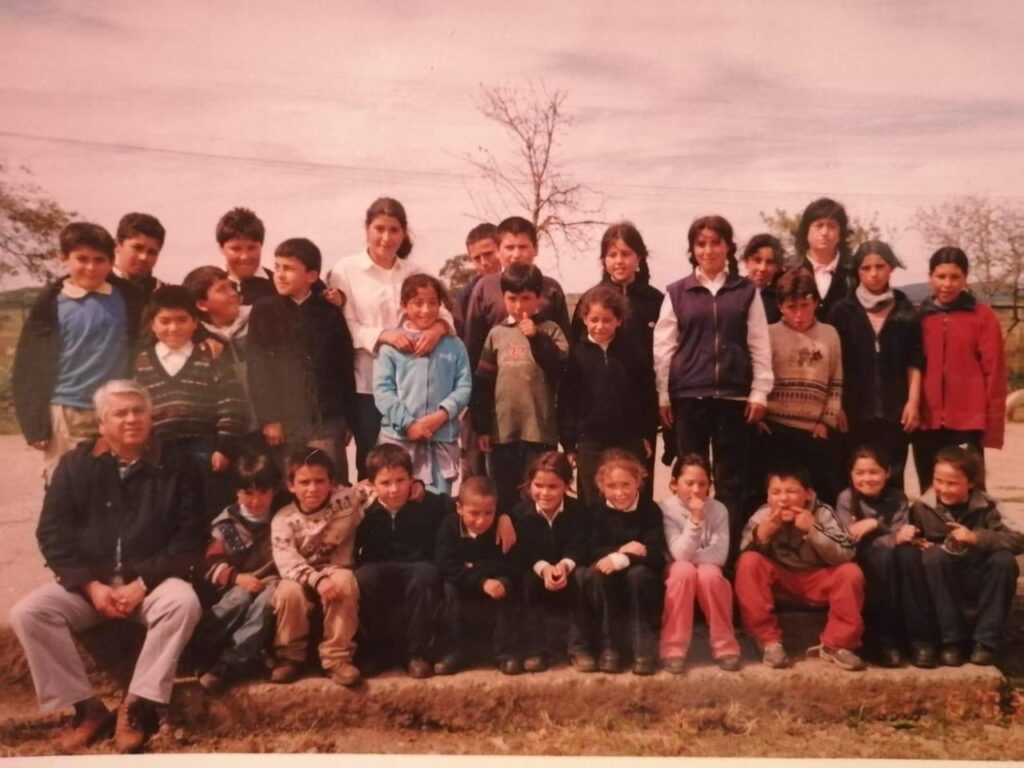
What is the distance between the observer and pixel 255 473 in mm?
3119

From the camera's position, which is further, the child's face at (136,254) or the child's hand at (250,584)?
the child's face at (136,254)

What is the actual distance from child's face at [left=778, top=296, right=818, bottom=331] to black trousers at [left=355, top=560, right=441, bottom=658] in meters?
1.49

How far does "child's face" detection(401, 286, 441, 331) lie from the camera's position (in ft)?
10.5

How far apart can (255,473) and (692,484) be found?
57.6 inches

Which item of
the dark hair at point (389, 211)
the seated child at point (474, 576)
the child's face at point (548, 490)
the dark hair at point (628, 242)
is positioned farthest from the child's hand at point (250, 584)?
the dark hair at point (628, 242)

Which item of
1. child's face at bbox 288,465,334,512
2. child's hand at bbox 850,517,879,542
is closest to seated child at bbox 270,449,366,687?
child's face at bbox 288,465,334,512

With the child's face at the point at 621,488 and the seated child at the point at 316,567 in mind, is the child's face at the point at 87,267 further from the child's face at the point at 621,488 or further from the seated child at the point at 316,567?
the child's face at the point at 621,488

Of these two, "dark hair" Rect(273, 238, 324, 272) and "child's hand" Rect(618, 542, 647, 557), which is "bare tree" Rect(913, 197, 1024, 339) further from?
"dark hair" Rect(273, 238, 324, 272)

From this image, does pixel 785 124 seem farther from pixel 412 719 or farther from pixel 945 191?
pixel 412 719

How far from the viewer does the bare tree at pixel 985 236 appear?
3309 millimetres

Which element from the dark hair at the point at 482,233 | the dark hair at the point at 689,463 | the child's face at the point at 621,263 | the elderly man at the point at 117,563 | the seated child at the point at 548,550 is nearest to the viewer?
the elderly man at the point at 117,563

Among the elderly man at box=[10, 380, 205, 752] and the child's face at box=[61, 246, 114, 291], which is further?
the child's face at box=[61, 246, 114, 291]

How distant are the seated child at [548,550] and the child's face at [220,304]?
116cm

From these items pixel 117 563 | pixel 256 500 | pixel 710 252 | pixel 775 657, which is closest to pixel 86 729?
pixel 117 563
